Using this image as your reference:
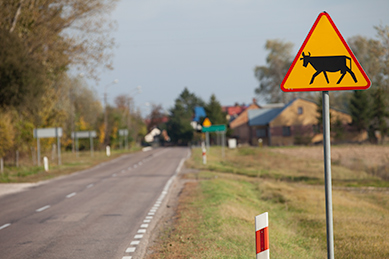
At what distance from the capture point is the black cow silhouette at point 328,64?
186 inches

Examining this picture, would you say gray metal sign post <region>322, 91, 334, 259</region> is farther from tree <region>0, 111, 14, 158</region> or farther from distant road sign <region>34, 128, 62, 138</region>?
distant road sign <region>34, 128, 62, 138</region>

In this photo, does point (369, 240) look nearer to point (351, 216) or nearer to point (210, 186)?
point (351, 216)

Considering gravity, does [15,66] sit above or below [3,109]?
above

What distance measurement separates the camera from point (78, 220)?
1143cm

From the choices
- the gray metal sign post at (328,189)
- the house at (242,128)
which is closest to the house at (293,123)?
the house at (242,128)

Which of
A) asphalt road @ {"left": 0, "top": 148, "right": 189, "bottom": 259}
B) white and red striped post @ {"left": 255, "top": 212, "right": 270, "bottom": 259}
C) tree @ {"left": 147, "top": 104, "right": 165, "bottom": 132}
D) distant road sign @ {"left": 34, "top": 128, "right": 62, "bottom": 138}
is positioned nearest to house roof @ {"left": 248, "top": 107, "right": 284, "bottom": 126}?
tree @ {"left": 147, "top": 104, "right": 165, "bottom": 132}

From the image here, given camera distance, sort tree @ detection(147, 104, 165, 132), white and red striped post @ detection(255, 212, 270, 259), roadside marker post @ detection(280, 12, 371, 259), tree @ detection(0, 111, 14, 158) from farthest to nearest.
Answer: tree @ detection(147, 104, 165, 132), tree @ detection(0, 111, 14, 158), white and red striped post @ detection(255, 212, 270, 259), roadside marker post @ detection(280, 12, 371, 259)

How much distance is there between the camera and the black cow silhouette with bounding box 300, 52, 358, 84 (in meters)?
4.73

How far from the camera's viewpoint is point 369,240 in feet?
29.5

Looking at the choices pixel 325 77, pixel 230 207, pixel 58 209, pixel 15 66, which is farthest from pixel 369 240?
pixel 15 66

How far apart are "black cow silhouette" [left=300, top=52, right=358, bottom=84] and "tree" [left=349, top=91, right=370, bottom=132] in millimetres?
62481

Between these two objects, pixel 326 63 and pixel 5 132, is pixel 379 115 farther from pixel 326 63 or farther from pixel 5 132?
pixel 326 63

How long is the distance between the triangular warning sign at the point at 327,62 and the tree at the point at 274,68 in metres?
74.7

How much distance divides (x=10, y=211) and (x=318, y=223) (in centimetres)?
912
